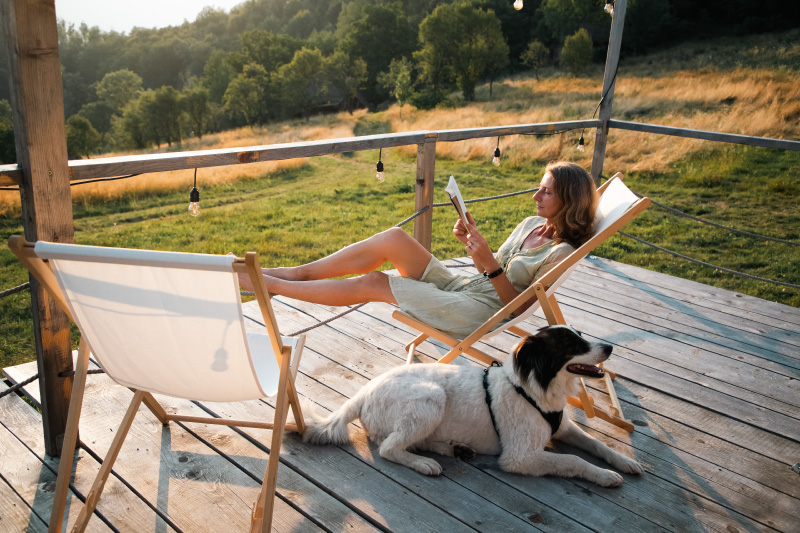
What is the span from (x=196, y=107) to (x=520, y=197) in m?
28.9

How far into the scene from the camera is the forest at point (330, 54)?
2391cm

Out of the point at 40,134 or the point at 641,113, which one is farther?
the point at 641,113

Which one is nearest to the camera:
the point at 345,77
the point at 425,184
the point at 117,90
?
the point at 425,184

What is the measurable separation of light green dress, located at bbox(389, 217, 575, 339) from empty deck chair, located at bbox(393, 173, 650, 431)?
Answer: 0.15ft

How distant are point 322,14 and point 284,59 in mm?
8214

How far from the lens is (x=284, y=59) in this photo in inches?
1494

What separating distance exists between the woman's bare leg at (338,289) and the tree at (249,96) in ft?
108

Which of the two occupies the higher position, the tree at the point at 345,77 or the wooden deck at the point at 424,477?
the tree at the point at 345,77

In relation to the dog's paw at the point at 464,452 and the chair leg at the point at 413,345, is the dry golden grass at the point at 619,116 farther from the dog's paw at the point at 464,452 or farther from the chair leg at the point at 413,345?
the dog's paw at the point at 464,452

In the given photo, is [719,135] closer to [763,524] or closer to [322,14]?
[763,524]

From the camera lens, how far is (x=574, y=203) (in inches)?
98.5

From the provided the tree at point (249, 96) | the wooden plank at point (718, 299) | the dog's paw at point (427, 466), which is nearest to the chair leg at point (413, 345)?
the dog's paw at point (427, 466)

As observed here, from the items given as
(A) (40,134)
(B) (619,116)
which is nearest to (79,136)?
(B) (619,116)

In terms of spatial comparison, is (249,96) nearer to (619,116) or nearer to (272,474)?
(619,116)
